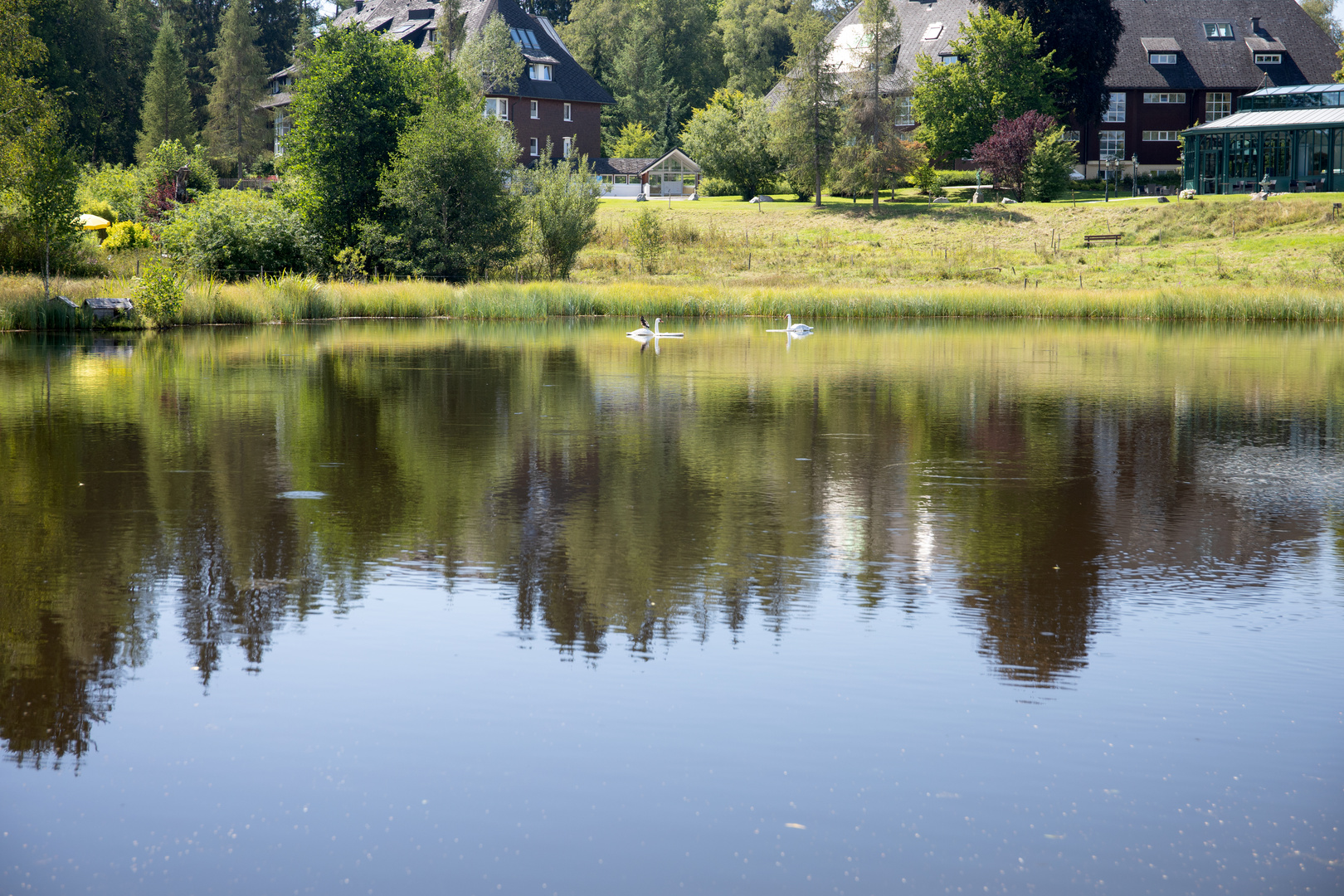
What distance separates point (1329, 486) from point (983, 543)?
5.57 metres

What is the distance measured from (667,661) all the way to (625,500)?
202 inches

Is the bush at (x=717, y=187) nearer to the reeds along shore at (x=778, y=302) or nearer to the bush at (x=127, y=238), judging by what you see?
the reeds along shore at (x=778, y=302)

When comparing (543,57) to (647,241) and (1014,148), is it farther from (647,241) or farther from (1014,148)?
(1014,148)

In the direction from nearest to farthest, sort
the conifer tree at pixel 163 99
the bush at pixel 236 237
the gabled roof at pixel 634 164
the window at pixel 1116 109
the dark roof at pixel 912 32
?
the bush at pixel 236 237, the window at pixel 1116 109, the dark roof at pixel 912 32, the conifer tree at pixel 163 99, the gabled roof at pixel 634 164

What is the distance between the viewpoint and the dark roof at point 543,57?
89250 millimetres

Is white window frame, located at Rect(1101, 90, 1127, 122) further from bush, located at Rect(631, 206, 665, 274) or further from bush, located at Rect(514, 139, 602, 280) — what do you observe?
bush, located at Rect(514, 139, 602, 280)

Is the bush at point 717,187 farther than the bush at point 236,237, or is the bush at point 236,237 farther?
the bush at point 717,187

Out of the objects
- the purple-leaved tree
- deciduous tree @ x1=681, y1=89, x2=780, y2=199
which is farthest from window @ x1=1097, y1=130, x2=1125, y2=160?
deciduous tree @ x1=681, y1=89, x2=780, y2=199

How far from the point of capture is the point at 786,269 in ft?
197

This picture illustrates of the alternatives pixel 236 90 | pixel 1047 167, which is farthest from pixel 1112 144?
pixel 236 90

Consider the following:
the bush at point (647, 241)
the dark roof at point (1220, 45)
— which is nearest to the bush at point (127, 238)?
the bush at point (647, 241)

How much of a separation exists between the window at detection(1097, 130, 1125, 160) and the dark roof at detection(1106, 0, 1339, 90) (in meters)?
2.96

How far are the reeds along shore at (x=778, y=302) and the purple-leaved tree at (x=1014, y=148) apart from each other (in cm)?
2165

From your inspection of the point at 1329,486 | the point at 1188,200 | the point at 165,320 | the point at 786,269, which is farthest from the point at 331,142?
the point at 1329,486
